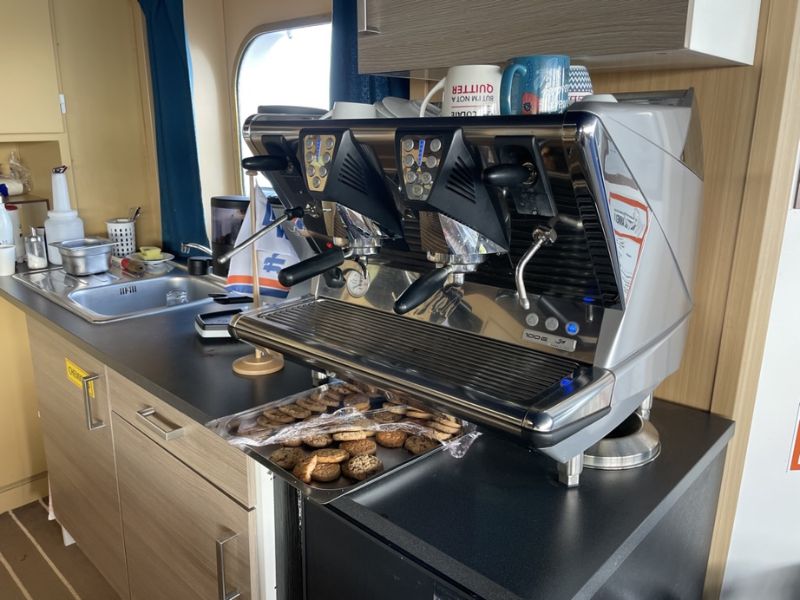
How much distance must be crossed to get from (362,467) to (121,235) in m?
1.88

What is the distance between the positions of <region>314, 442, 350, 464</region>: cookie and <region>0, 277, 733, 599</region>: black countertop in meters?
0.07

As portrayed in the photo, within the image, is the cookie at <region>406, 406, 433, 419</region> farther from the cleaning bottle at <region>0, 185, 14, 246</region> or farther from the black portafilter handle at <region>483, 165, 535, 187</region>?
the cleaning bottle at <region>0, 185, 14, 246</region>

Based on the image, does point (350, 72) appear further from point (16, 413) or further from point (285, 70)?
point (16, 413)

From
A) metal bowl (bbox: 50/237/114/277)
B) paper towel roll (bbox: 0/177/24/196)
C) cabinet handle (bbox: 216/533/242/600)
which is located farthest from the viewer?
paper towel roll (bbox: 0/177/24/196)

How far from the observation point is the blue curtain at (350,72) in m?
1.54

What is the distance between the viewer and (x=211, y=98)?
7.71ft

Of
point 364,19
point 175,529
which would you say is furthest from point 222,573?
point 364,19

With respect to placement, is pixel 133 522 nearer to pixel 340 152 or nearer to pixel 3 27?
pixel 340 152

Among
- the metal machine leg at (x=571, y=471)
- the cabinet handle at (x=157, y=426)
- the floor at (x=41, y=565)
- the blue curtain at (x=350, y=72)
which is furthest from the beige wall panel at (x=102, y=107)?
the metal machine leg at (x=571, y=471)

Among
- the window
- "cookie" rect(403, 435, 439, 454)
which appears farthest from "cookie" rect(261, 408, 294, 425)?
the window

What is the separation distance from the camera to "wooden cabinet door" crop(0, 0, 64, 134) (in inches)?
85.0

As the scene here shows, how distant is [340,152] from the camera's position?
0.90 metres

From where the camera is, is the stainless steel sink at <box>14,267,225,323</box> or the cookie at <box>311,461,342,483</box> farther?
the stainless steel sink at <box>14,267,225,323</box>

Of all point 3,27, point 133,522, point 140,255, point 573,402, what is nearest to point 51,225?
point 140,255
